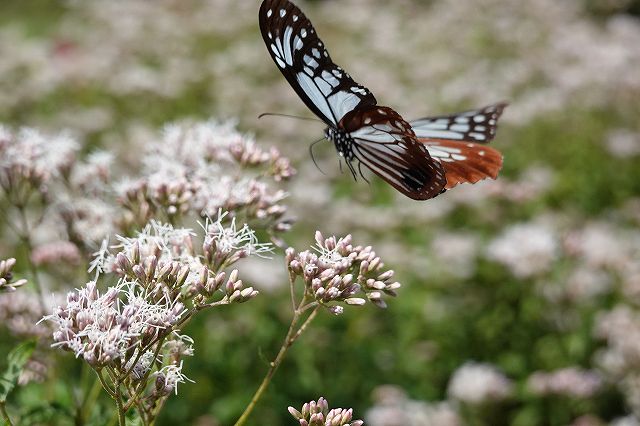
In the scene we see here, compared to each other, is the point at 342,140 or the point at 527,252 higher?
the point at 527,252

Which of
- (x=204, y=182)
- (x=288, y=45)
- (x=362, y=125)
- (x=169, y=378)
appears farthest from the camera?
(x=362, y=125)

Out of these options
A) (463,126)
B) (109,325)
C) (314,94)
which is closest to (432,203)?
(463,126)

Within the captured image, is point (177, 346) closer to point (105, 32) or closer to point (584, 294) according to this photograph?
point (584, 294)

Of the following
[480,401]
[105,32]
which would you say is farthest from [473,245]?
[105,32]

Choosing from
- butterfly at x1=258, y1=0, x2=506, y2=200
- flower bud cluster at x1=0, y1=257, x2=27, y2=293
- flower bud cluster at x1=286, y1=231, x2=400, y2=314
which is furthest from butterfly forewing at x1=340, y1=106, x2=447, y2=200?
flower bud cluster at x1=0, y1=257, x2=27, y2=293

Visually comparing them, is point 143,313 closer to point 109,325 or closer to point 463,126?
point 109,325

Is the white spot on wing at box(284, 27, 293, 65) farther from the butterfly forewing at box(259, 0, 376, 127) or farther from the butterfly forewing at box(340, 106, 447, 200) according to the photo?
the butterfly forewing at box(340, 106, 447, 200)

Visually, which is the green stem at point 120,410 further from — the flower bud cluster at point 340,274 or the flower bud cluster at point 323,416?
the flower bud cluster at point 340,274
